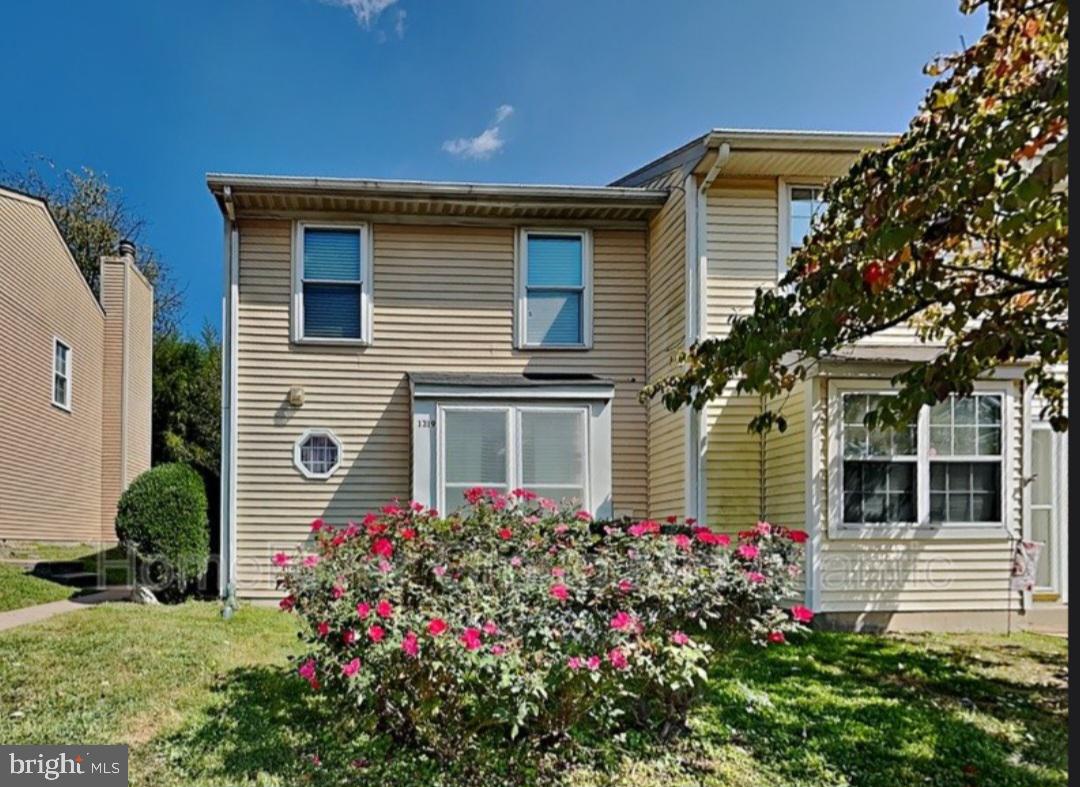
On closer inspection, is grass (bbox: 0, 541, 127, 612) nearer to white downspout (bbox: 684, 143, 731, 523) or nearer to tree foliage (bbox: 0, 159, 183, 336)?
white downspout (bbox: 684, 143, 731, 523)

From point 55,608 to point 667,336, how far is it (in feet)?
24.7

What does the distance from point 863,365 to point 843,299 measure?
11.5 ft

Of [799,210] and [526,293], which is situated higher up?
[799,210]

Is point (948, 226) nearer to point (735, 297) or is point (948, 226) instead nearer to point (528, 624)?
point (528, 624)

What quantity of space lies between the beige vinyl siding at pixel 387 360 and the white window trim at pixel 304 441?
0.06m

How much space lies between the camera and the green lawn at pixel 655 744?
3.31 meters

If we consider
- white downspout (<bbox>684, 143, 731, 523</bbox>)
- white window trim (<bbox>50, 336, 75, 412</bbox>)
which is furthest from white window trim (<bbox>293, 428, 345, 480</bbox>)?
white window trim (<bbox>50, 336, 75, 412</bbox>)

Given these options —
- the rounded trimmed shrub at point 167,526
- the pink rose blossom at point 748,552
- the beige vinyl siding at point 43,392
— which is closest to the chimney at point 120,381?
the beige vinyl siding at point 43,392

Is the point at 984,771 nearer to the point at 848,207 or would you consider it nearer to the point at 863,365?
the point at 848,207

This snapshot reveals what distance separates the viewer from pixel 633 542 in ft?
12.6

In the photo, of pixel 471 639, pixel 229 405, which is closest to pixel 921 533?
pixel 471 639

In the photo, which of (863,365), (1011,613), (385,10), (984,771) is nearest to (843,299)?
(984,771)

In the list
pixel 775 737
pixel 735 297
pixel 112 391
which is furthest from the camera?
pixel 112 391

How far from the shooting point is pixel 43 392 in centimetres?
1124
